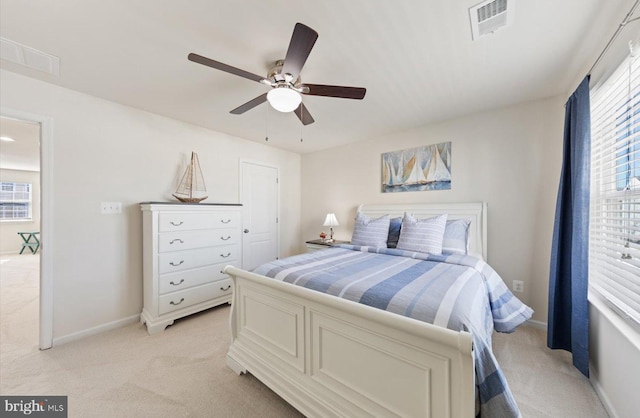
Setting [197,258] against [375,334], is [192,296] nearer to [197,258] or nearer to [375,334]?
[197,258]

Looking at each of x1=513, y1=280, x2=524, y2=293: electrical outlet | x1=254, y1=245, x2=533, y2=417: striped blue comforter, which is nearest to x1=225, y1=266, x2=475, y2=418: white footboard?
x1=254, y1=245, x2=533, y2=417: striped blue comforter

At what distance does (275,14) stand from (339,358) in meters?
1.99

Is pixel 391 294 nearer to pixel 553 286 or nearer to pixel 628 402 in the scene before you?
pixel 628 402

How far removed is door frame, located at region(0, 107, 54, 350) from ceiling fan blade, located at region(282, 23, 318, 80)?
2.30m

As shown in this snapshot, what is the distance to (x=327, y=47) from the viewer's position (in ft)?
5.43

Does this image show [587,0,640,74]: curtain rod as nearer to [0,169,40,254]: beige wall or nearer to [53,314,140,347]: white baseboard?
[53,314,140,347]: white baseboard

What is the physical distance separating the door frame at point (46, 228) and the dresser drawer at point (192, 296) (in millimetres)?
850

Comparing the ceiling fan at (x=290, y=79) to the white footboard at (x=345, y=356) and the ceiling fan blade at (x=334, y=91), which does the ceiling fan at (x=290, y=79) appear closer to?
the ceiling fan blade at (x=334, y=91)

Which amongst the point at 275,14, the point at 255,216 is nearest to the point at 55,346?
the point at 255,216

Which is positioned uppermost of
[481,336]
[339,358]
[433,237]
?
[433,237]

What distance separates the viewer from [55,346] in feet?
7.02

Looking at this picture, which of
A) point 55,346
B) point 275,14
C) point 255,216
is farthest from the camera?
point 255,216

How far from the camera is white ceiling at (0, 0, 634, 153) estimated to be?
136 centimetres

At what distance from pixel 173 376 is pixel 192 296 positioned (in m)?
1.05
